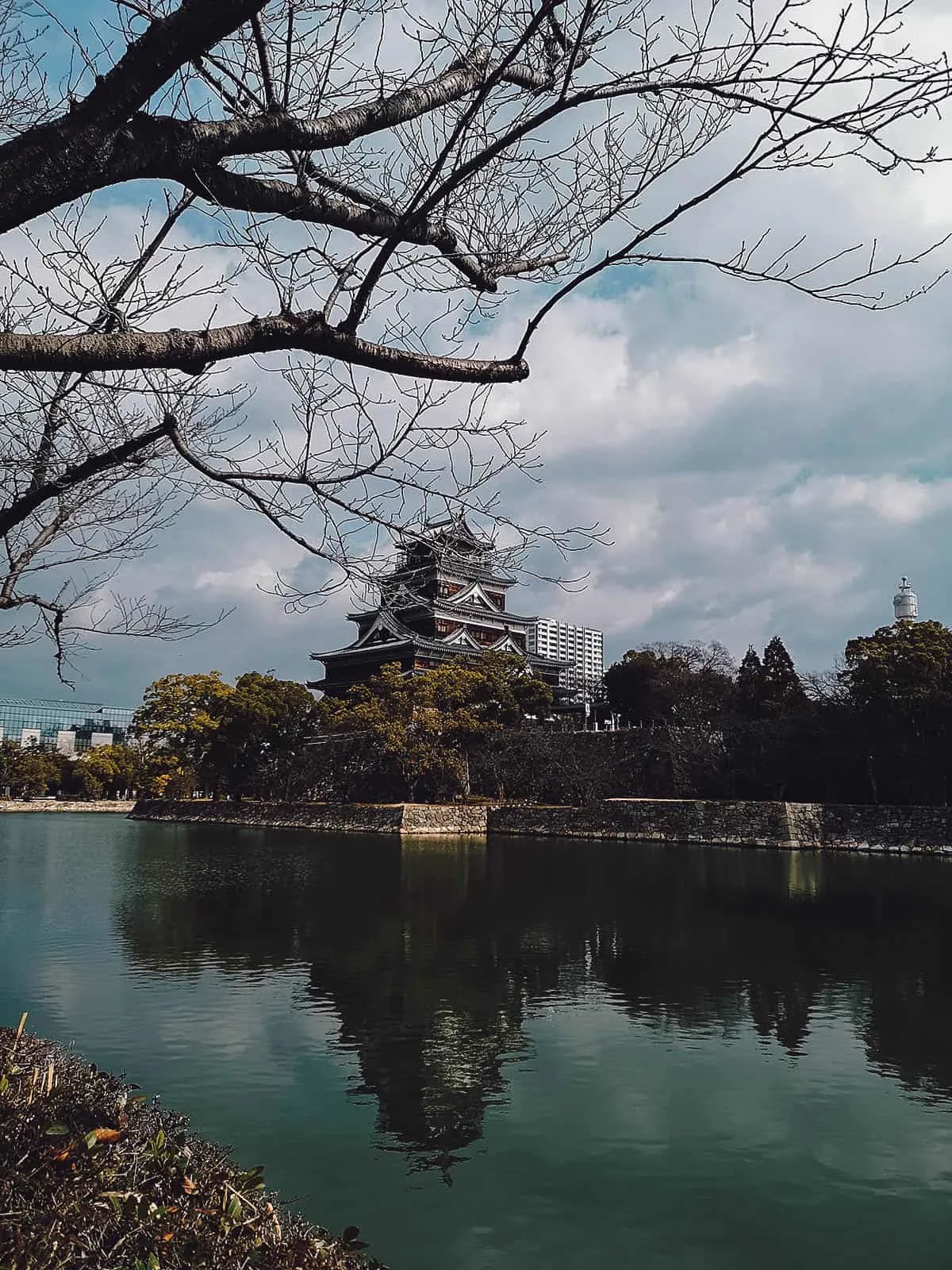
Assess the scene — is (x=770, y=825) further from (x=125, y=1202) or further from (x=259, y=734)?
(x=125, y=1202)

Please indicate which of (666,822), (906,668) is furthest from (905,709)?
(666,822)

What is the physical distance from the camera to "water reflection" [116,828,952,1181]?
691 centimetres

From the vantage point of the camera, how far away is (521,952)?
34.7 ft

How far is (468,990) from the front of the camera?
28.7ft

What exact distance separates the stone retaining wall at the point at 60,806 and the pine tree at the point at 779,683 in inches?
1246

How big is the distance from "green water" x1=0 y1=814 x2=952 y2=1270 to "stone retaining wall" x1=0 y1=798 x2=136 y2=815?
3667 cm

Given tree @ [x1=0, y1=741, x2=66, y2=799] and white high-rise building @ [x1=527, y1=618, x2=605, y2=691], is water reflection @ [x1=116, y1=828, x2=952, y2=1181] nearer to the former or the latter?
tree @ [x1=0, y1=741, x2=66, y2=799]

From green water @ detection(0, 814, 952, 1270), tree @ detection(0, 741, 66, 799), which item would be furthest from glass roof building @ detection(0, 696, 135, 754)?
green water @ detection(0, 814, 952, 1270)

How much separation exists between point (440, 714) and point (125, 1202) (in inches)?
1164

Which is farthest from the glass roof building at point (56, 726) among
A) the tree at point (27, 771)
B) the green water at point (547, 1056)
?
the green water at point (547, 1056)

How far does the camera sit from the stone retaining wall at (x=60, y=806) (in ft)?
157

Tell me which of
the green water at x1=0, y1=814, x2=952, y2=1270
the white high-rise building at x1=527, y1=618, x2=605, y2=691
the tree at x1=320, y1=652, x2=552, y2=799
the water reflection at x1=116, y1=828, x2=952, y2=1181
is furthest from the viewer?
the white high-rise building at x1=527, y1=618, x2=605, y2=691

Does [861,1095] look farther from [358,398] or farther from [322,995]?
[358,398]

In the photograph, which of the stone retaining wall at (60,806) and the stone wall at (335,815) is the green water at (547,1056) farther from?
the stone retaining wall at (60,806)
